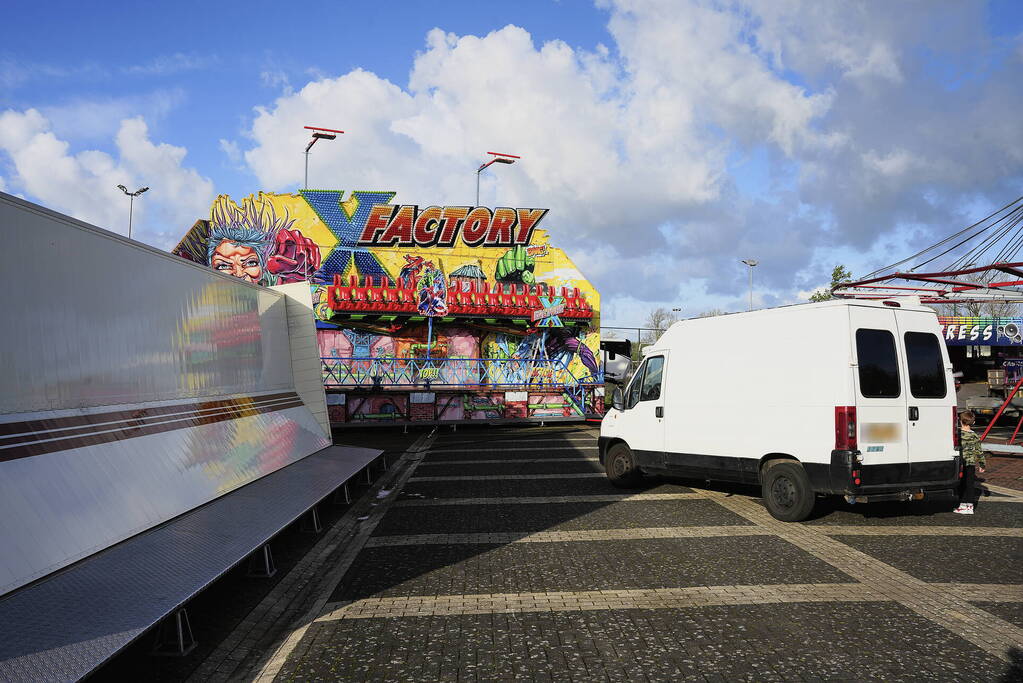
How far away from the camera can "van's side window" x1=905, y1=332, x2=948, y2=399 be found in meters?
8.76

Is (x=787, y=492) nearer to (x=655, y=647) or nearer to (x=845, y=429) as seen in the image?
(x=845, y=429)

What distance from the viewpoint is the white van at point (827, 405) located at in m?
8.34

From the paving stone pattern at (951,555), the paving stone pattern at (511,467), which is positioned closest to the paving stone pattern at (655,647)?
the paving stone pattern at (951,555)

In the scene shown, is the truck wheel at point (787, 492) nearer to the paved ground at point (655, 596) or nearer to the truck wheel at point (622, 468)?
the paved ground at point (655, 596)

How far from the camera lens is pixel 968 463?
378 inches

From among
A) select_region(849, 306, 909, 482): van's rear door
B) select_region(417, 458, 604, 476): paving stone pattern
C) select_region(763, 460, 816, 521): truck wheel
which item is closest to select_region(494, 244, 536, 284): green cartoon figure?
select_region(417, 458, 604, 476): paving stone pattern

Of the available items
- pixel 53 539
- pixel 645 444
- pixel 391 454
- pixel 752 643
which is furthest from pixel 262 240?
pixel 752 643

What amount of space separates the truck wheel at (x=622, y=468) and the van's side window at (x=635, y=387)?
70cm

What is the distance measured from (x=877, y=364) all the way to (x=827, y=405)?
0.81 metres

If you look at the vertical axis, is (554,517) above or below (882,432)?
below

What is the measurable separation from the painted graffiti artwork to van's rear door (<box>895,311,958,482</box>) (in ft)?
57.4

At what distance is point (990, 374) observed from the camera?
30125mm

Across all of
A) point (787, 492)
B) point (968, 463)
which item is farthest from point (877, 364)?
point (968, 463)

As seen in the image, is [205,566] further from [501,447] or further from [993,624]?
[501,447]
